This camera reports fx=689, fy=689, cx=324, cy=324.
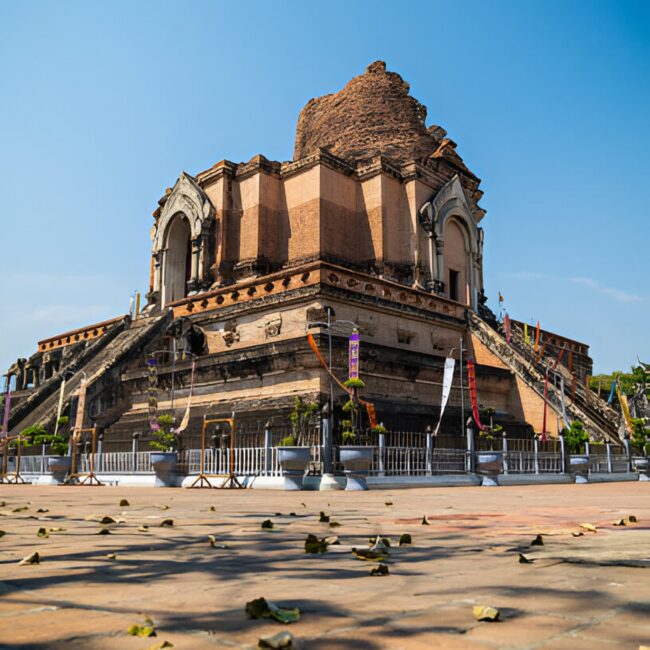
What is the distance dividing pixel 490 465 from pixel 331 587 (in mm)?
14715

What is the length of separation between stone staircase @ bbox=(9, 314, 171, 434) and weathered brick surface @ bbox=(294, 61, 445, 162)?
12966mm

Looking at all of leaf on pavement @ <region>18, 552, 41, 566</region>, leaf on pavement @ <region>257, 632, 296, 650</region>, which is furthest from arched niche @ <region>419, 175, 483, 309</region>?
leaf on pavement @ <region>257, 632, 296, 650</region>

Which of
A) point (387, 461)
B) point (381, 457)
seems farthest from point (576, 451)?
point (381, 457)

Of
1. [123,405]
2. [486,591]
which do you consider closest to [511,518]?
[486,591]

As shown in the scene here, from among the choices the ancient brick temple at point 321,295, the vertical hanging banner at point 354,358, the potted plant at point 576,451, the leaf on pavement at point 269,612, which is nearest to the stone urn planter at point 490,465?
the ancient brick temple at point 321,295

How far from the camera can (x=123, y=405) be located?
2477 centimetres

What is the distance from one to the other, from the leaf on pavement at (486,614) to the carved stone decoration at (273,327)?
822 inches

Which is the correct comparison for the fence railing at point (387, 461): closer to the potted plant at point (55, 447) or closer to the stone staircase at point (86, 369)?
the potted plant at point (55, 447)

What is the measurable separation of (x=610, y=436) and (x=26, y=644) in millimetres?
23531

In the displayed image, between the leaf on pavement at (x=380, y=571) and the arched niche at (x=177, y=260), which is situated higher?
the arched niche at (x=177, y=260)

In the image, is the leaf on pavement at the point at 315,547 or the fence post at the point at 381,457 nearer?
the leaf on pavement at the point at 315,547

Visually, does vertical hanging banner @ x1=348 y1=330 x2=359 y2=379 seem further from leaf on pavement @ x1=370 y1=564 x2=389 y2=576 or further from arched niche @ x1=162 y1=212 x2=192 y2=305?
arched niche @ x1=162 y1=212 x2=192 y2=305

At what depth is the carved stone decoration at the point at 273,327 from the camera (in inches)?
915

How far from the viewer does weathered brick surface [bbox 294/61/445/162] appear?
33469mm
